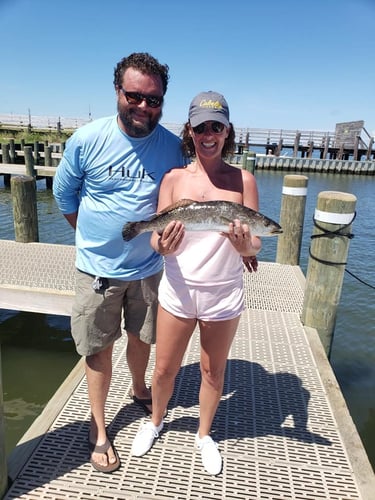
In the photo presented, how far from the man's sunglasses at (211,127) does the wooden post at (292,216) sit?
4730 millimetres

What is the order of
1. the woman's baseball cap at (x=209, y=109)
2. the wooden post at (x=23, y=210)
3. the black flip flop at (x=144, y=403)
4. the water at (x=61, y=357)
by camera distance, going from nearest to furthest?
1. the woman's baseball cap at (x=209, y=109)
2. the black flip flop at (x=144, y=403)
3. the water at (x=61, y=357)
4. the wooden post at (x=23, y=210)

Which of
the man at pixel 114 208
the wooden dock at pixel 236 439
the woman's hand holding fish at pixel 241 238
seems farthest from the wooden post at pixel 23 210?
the woman's hand holding fish at pixel 241 238

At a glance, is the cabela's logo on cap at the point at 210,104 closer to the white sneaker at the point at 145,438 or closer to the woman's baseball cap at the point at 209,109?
the woman's baseball cap at the point at 209,109

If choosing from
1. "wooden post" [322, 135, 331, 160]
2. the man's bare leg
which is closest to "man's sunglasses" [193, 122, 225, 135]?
the man's bare leg

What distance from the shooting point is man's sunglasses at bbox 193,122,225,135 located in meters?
2.29

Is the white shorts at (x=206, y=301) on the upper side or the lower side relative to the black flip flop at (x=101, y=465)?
upper

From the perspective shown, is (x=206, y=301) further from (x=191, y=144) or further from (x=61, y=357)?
(x=61, y=357)

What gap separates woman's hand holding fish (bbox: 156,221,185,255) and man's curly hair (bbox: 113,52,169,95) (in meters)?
0.94

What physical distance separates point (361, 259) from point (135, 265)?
10.3 m

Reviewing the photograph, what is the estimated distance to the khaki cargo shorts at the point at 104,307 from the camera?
8.77ft

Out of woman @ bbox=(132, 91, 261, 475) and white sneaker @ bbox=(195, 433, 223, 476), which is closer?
woman @ bbox=(132, 91, 261, 475)

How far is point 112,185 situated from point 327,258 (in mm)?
2786

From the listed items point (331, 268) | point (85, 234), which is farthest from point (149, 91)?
point (331, 268)

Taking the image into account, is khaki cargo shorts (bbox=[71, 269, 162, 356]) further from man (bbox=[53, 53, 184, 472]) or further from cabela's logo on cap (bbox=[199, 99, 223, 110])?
cabela's logo on cap (bbox=[199, 99, 223, 110])
